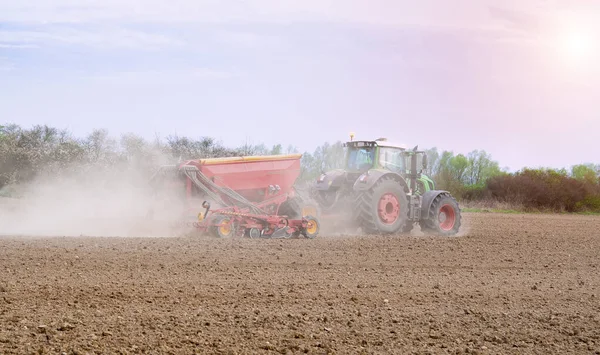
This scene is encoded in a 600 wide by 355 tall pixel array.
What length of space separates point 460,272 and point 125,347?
5986 mm

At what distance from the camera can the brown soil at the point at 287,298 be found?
231 inches

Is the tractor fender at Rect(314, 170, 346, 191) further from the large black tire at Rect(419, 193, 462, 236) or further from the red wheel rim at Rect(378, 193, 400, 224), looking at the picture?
the large black tire at Rect(419, 193, 462, 236)

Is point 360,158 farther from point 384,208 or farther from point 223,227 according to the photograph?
point 223,227

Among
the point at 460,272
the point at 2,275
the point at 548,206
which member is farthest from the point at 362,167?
the point at 548,206

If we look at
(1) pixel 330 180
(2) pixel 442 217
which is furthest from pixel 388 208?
(2) pixel 442 217

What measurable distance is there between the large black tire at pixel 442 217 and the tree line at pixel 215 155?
1.62 metres

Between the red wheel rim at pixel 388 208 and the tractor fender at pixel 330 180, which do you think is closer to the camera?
the red wheel rim at pixel 388 208

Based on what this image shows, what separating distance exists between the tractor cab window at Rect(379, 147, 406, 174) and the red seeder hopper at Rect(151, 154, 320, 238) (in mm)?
2029

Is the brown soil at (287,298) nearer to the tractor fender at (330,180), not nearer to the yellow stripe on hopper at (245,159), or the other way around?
the yellow stripe on hopper at (245,159)

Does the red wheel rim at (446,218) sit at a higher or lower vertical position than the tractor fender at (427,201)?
lower

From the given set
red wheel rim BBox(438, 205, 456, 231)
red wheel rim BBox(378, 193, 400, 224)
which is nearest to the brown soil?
red wheel rim BBox(378, 193, 400, 224)

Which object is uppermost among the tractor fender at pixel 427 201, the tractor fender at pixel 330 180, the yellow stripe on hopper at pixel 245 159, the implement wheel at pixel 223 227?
the yellow stripe on hopper at pixel 245 159

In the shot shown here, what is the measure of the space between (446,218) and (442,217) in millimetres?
133

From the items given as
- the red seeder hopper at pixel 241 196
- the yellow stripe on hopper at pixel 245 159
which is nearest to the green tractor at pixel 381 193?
the red seeder hopper at pixel 241 196
